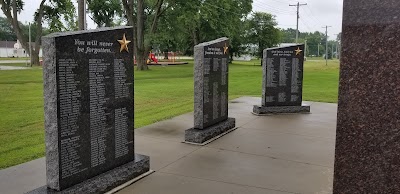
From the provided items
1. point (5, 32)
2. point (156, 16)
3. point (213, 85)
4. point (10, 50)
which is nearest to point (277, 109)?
point (213, 85)

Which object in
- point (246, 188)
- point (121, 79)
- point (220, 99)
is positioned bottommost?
point (246, 188)

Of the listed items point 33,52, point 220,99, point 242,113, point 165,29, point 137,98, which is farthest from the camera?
point 165,29

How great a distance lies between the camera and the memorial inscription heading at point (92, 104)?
407cm

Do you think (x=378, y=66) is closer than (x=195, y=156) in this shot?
Yes

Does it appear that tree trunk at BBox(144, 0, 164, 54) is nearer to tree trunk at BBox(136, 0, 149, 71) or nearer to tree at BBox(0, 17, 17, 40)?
tree trunk at BBox(136, 0, 149, 71)

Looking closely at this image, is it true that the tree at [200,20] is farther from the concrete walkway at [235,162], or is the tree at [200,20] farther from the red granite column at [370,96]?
the red granite column at [370,96]

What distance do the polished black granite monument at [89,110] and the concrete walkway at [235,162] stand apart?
47 centimetres

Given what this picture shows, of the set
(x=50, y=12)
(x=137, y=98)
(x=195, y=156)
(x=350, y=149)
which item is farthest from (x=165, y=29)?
(x=350, y=149)

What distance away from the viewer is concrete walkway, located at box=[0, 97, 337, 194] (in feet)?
16.4

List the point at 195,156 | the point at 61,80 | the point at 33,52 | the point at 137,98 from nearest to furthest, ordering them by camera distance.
A: the point at 61,80
the point at 195,156
the point at 137,98
the point at 33,52

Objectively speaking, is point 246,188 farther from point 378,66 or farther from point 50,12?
point 50,12

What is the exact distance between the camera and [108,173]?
15.8 feet

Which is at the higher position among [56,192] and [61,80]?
[61,80]

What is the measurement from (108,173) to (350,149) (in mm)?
3228
